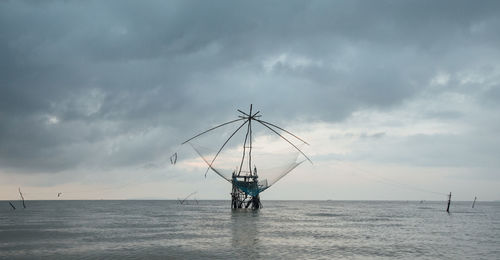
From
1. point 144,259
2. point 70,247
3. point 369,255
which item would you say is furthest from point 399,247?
point 70,247

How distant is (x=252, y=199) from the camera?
5862 cm

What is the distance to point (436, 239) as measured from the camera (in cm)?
3170

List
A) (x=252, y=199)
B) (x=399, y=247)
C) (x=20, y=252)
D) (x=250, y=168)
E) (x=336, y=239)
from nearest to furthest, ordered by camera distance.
A: (x=20, y=252) → (x=399, y=247) → (x=336, y=239) → (x=250, y=168) → (x=252, y=199)

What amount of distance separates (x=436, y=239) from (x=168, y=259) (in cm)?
2173

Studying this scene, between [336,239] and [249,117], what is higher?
[249,117]

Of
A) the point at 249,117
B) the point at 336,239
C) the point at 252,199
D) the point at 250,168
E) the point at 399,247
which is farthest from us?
the point at 252,199

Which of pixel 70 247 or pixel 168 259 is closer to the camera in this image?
pixel 168 259

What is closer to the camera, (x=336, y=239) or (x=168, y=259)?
(x=168, y=259)

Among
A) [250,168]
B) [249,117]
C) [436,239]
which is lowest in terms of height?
[436,239]

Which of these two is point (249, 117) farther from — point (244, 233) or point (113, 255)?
point (113, 255)

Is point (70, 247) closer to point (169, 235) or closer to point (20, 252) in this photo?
point (20, 252)

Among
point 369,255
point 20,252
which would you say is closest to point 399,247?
point 369,255

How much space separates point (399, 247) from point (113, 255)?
57.4ft

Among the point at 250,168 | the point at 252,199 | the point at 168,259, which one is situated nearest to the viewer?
the point at 168,259
